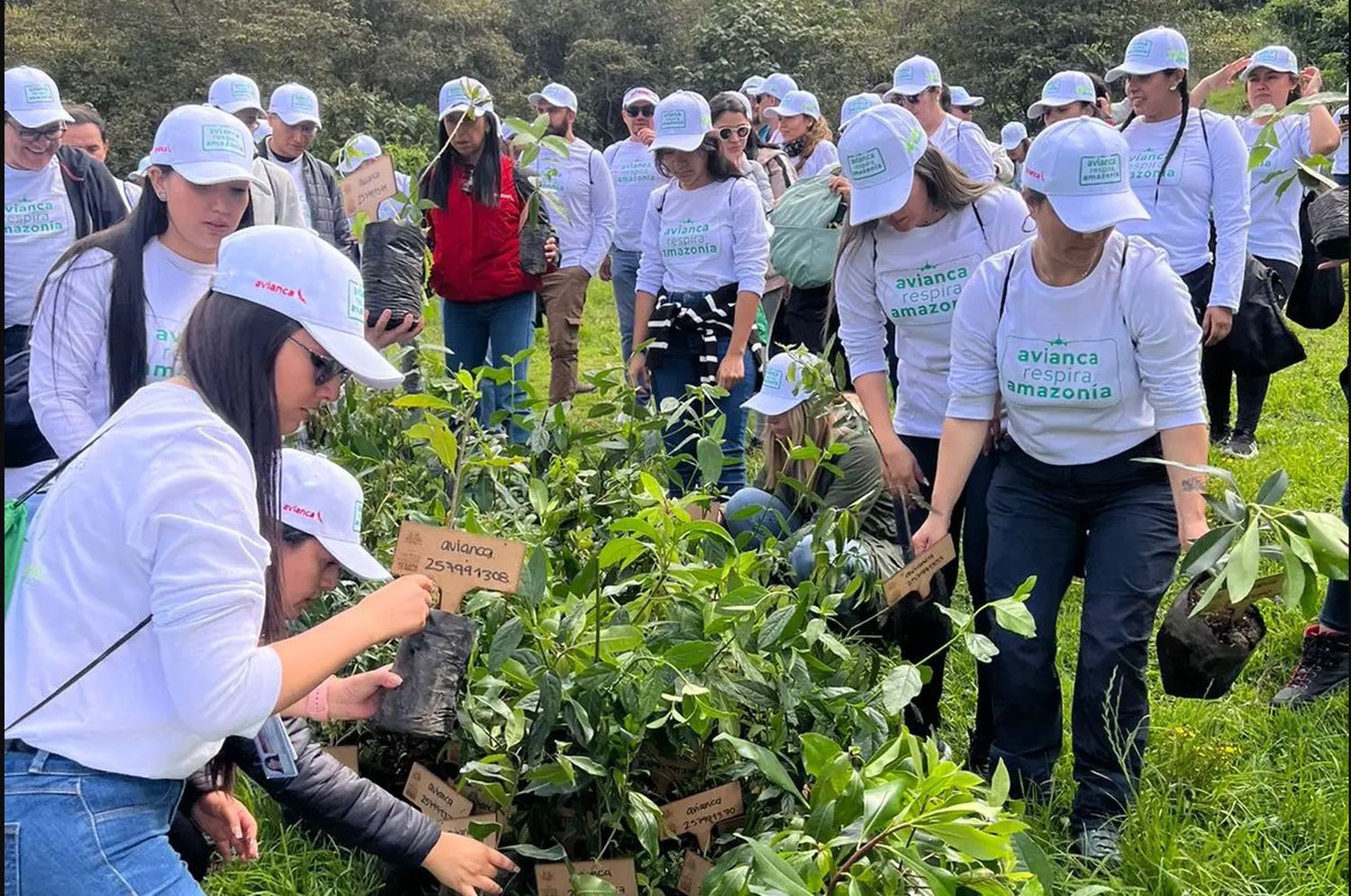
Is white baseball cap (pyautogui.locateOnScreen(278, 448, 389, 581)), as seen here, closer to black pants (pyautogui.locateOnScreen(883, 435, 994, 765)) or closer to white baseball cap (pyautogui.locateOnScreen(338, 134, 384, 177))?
black pants (pyautogui.locateOnScreen(883, 435, 994, 765))

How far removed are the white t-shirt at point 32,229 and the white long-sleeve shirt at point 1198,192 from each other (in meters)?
3.29

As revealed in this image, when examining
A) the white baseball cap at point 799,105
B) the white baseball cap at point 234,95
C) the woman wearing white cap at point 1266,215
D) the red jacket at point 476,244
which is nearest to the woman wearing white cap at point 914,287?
the red jacket at point 476,244

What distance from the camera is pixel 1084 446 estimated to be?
255 centimetres

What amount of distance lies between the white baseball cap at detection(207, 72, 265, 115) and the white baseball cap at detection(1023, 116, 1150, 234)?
12.7 feet

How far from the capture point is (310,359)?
1617 millimetres

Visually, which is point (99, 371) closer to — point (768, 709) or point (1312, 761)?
point (768, 709)

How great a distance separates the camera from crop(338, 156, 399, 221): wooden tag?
337 cm

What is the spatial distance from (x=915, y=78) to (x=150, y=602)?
4723 millimetres

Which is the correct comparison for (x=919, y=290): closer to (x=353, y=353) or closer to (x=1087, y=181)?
(x=1087, y=181)

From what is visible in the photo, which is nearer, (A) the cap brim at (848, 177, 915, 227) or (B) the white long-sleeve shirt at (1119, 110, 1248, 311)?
(A) the cap brim at (848, 177, 915, 227)

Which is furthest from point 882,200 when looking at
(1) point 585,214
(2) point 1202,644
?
(1) point 585,214

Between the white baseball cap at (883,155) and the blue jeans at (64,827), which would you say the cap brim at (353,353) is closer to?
the blue jeans at (64,827)

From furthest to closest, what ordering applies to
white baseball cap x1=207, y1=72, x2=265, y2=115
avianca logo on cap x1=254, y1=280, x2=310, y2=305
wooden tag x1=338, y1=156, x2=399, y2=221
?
white baseball cap x1=207, y1=72, x2=265, y2=115
wooden tag x1=338, y1=156, x2=399, y2=221
avianca logo on cap x1=254, y1=280, x2=310, y2=305

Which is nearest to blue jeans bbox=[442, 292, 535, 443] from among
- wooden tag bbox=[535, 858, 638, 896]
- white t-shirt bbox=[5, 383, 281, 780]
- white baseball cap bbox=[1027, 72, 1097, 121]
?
white baseball cap bbox=[1027, 72, 1097, 121]
